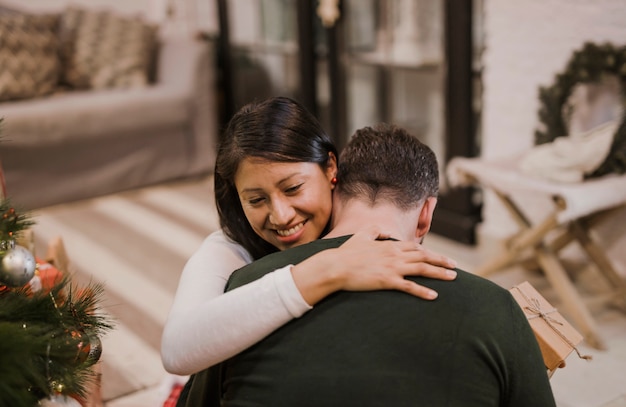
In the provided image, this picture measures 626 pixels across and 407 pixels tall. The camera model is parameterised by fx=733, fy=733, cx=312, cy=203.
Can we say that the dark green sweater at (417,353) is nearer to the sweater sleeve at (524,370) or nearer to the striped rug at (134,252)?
the sweater sleeve at (524,370)

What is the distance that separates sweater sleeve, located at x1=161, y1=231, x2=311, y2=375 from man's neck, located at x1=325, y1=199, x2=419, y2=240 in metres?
0.20

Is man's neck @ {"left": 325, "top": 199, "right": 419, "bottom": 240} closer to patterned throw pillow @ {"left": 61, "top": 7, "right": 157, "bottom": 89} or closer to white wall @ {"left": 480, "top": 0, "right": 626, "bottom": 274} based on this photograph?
white wall @ {"left": 480, "top": 0, "right": 626, "bottom": 274}

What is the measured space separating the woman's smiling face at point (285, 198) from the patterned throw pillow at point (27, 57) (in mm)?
3473

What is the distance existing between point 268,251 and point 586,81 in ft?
5.43

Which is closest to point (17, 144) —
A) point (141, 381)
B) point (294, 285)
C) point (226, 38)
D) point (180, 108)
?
point (180, 108)

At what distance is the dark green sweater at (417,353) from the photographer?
1057mm

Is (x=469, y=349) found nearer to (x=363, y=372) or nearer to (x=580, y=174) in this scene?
(x=363, y=372)

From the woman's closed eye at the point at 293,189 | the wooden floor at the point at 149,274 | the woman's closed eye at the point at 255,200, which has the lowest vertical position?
the wooden floor at the point at 149,274

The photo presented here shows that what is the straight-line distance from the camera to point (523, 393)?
108cm

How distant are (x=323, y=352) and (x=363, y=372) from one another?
65 millimetres

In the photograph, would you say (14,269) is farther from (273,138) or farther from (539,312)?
(539,312)

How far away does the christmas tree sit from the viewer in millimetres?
928

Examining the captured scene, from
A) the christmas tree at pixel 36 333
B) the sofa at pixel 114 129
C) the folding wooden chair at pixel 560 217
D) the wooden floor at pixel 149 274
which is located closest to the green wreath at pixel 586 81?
the folding wooden chair at pixel 560 217

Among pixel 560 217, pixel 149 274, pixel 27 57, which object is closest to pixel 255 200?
pixel 560 217
